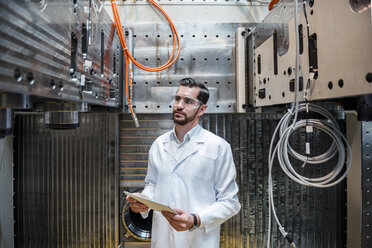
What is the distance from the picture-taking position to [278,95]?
4.55ft

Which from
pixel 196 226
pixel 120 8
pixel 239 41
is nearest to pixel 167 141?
pixel 196 226

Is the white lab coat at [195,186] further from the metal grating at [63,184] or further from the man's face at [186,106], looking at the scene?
the metal grating at [63,184]

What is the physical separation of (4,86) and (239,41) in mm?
1725

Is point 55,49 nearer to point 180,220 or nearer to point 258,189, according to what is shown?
point 180,220

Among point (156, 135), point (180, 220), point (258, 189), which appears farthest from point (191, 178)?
point (258, 189)

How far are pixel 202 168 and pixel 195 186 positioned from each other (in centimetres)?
13

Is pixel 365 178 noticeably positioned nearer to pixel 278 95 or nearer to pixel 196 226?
pixel 278 95

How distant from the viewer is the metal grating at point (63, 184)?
7.16ft

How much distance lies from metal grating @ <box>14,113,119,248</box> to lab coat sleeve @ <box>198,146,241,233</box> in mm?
995

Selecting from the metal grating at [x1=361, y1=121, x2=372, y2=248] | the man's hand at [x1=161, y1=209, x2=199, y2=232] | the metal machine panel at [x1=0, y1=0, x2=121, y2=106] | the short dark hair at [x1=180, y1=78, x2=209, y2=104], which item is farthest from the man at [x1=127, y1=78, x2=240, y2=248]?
the metal grating at [x1=361, y1=121, x2=372, y2=248]

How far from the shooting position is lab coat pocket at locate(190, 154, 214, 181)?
1684 millimetres

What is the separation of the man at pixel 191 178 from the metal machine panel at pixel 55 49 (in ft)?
1.95

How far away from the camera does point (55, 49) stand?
0.86 meters

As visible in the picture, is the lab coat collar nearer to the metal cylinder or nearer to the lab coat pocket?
the lab coat pocket
